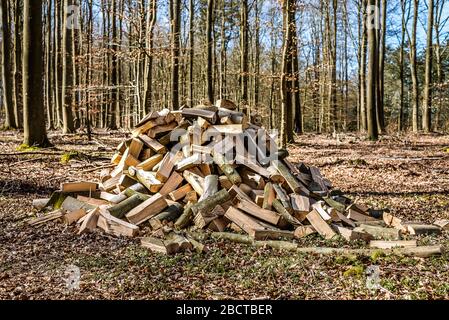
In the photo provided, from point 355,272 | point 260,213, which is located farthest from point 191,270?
point 260,213

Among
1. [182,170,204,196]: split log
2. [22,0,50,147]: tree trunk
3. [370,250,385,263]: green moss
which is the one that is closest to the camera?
[370,250,385,263]: green moss

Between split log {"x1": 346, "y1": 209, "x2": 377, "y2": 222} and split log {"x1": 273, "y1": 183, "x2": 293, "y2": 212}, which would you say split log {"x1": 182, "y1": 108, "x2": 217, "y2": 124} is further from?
split log {"x1": 346, "y1": 209, "x2": 377, "y2": 222}

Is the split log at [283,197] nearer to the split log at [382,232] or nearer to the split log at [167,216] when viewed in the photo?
the split log at [382,232]

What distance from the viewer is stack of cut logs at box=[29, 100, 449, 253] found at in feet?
17.0

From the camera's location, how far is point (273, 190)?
5918 millimetres

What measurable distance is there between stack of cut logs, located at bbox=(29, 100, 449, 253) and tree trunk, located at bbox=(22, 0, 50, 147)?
199 inches

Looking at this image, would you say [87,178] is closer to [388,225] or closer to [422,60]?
[388,225]

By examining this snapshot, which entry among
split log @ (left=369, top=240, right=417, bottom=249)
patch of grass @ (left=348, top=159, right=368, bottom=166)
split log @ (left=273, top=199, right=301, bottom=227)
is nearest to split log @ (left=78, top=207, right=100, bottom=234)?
split log @ (left=273, top=199, right=301, bottom=227)

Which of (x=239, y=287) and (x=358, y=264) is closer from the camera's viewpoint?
(x=239, y=287)

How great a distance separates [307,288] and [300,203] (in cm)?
→ 219

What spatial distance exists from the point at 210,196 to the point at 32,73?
7729 mm

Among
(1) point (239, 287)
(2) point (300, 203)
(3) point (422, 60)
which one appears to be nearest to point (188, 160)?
(2) point (300, 203)

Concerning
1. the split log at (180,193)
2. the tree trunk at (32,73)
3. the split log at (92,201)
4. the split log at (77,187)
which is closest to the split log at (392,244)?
the split log at (180,193)
